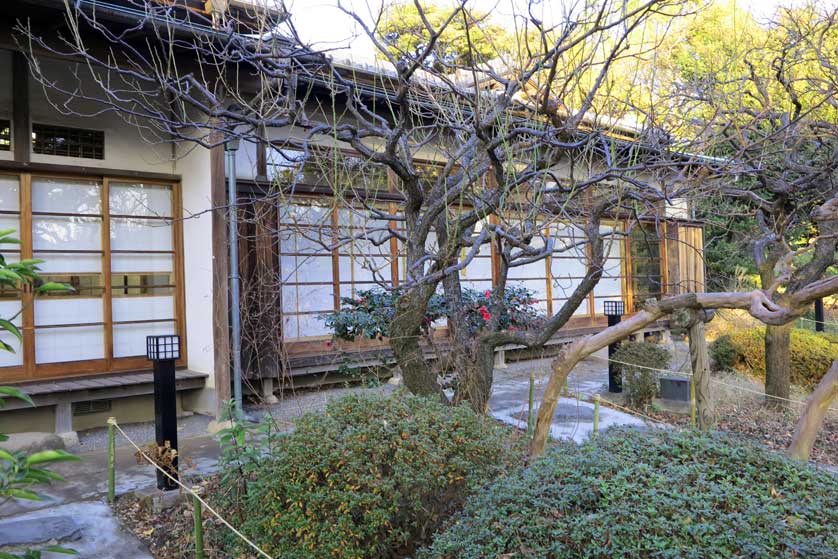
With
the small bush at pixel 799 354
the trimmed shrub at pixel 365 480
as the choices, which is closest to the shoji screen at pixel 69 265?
the trimmed shrub at pixel 365 480

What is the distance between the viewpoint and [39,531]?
4180 mm

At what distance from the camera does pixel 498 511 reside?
9.57ft

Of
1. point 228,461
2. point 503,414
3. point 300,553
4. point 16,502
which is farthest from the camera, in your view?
point 503,414

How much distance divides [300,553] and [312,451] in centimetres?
50

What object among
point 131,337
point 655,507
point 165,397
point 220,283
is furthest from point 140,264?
point 655,507

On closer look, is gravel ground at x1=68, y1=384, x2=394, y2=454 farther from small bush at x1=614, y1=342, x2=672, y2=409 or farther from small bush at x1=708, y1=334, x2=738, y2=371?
small bush at x1=708, y1=334, x2=738, y2=371

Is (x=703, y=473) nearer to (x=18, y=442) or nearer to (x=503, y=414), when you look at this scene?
(x=503, y=414)

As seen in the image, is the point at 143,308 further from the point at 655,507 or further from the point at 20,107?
the point at 655,507

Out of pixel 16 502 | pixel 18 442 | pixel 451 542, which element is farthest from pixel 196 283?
pixel 451 542

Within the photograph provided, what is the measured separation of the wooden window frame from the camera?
674 centimetres

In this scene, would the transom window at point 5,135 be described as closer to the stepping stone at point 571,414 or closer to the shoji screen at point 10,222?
the shoji screen at point 10,222

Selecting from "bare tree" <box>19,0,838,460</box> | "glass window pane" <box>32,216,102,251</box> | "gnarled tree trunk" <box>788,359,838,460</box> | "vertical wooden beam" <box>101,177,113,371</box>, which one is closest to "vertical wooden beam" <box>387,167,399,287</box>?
"bare tree" <box>19,0,838,460</box>

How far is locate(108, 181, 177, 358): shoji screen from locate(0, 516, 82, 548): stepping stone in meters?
3.25

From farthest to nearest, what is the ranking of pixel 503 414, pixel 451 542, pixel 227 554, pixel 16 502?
pixel 503 414 < pixel 16 502 < pixel 227 554 < pixel 451 542
